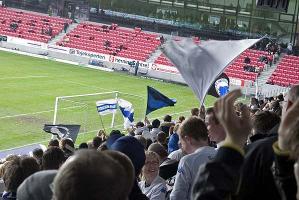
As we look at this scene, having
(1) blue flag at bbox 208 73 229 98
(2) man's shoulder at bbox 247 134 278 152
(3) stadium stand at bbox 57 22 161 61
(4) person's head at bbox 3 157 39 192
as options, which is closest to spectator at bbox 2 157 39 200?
(4) person's head at bbox 3 157 39 192

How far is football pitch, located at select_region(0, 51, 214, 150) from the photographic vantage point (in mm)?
21688

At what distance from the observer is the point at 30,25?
4875 centimetres

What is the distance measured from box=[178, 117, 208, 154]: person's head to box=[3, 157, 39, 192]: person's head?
51.0 inches

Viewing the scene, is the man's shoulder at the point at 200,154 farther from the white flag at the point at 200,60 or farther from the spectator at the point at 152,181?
the white flag at the point at 200,60

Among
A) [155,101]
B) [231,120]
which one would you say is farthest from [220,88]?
[231,120]

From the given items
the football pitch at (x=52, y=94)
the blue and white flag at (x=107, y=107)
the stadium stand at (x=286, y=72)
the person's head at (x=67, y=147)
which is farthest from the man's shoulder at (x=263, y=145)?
the stadium stand at (x=286, y=72)

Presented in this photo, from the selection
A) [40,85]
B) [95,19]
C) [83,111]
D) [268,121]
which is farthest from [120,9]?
[268,121]

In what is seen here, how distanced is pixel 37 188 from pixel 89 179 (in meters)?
0.59

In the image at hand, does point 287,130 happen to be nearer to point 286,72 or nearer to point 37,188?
point 37,188

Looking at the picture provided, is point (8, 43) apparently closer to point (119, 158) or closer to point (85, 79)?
point (85, 79)

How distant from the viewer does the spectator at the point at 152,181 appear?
5383 mm

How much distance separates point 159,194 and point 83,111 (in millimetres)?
19893

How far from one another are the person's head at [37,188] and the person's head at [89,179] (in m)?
0.39

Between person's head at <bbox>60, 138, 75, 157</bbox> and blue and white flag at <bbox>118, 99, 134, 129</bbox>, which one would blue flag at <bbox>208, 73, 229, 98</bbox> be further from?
person's head at <bbox>60, 138, 75, 157</bbox>
